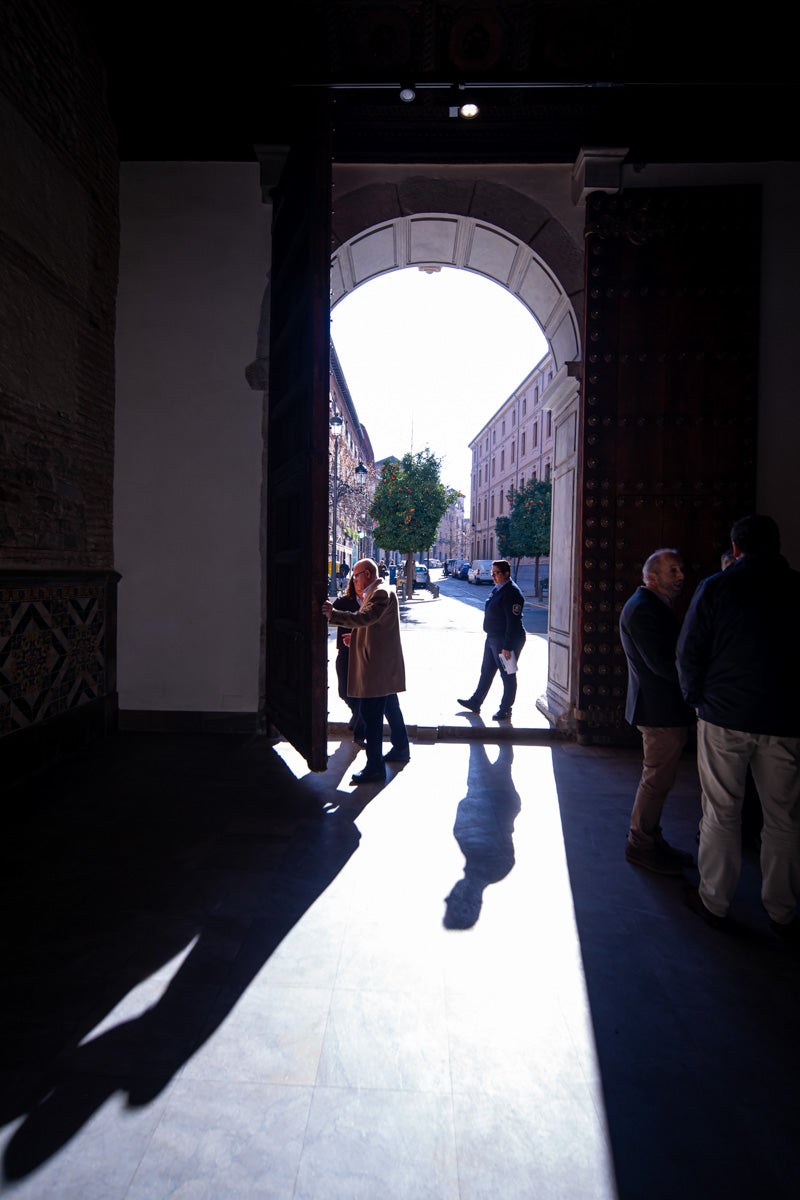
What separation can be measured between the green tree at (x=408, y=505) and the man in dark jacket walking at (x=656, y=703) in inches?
1154

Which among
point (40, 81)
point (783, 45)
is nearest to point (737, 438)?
point (783, 45)

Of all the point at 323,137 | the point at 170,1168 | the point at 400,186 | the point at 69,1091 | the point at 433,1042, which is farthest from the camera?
the point at 400,186

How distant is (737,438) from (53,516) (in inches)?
231

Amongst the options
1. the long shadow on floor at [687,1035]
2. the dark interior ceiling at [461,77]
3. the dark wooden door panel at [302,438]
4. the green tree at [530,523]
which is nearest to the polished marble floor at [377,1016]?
the long shadow on floor at [687,1035]

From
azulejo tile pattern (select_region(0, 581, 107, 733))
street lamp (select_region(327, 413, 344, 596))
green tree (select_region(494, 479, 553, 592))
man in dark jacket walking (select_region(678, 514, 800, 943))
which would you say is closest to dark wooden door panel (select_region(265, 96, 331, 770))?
azulejo tile pattern (select_region(0, 581, 107, 733))

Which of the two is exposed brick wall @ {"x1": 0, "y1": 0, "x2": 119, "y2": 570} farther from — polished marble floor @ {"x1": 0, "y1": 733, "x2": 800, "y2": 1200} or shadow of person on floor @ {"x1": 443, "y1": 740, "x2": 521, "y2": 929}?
shadow of person on floor @ {"x1": 443, "y1": 740, "x2": 521, "y2": 929}

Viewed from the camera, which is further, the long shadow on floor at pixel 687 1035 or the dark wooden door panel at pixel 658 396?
the dark wooden door panel at pixel 658 396

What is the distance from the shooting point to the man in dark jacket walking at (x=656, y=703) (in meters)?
Answer: 3.38

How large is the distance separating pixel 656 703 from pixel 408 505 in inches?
1183

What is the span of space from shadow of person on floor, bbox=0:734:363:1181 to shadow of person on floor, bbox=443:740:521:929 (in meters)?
0.66

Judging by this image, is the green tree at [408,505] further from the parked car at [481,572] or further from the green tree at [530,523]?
the parked car at [481,572]

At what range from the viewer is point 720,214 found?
579 centimetres

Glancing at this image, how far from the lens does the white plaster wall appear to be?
609 cm

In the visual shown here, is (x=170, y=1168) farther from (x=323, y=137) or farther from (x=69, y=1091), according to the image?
(x=323, y=137)
